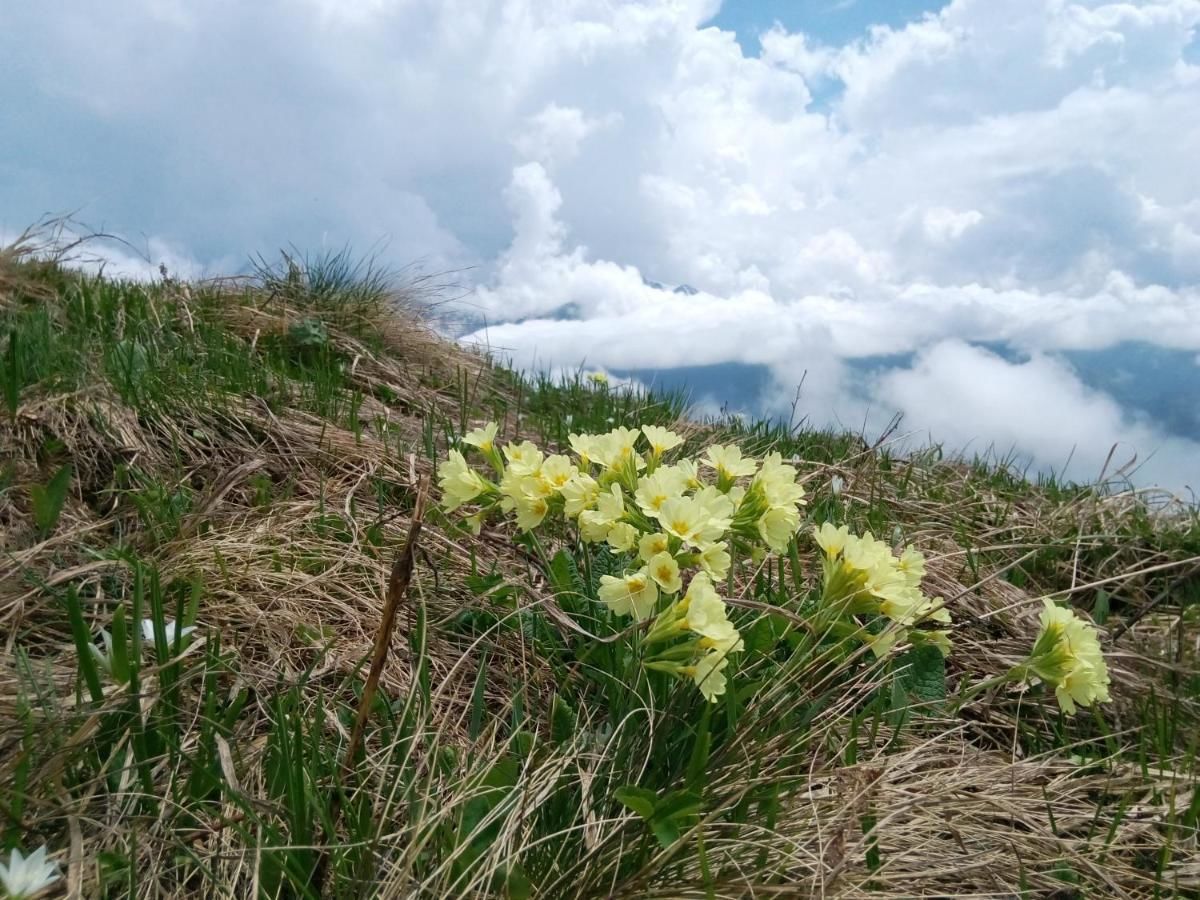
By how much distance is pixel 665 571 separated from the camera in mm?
1370

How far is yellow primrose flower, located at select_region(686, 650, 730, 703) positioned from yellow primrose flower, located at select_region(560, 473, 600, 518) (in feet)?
1.19

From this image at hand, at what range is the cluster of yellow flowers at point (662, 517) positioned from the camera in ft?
4.29

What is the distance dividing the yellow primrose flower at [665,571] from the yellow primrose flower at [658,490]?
102mm

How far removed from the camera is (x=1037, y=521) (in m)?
3.03

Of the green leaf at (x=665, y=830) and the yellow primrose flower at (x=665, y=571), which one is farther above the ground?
the yellow primrose flower at (x=665, y=571)

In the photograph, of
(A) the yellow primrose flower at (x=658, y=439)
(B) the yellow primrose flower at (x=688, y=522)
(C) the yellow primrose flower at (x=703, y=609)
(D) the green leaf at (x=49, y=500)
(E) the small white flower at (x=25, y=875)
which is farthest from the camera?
(D) the green leaf at (x=49, y=500)

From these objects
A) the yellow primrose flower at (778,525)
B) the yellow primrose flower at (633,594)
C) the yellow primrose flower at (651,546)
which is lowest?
the yellow primrose flower at (633,594)

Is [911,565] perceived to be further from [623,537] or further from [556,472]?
[556,472]

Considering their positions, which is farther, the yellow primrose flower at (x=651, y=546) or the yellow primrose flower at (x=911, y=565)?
the yellow primrose flower at (x=911, y=565)

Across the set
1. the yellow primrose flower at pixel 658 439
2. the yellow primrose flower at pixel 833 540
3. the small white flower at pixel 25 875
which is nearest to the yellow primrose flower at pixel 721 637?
the yellow primrose flower at pixel 833 540

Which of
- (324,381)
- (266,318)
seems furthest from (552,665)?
(266,318)

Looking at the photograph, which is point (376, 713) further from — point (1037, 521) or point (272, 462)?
point (1037, 521)

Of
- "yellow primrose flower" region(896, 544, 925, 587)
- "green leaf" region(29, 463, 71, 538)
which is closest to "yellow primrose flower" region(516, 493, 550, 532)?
"yellow primrose flower" region(896, 544, 925, 587)

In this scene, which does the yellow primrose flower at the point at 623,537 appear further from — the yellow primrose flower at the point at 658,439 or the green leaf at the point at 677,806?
the green leaf at the point at 677,806
